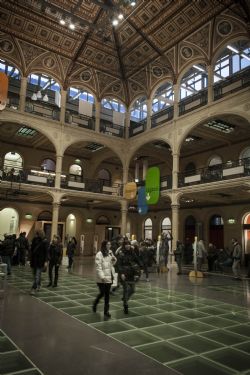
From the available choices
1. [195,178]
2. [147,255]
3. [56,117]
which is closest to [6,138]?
[56,117]

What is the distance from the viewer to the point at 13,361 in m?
4.12

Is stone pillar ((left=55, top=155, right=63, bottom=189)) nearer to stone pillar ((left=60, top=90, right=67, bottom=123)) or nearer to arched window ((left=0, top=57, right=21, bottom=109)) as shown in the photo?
stone pillar ((left=60, top=90, right=67, bottom=123))

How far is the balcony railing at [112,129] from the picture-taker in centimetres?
2403

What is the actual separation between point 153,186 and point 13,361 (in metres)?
16.3

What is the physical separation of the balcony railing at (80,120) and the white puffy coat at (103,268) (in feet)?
56.9

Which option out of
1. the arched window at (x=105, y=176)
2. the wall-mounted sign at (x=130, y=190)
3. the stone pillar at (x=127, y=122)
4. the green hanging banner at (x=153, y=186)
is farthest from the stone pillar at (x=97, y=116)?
the green hanging banner at (x=153, y=186)

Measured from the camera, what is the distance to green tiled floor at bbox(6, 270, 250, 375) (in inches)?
173

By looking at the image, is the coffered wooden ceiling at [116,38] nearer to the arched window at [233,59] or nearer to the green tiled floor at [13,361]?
the arched window at [233,59]

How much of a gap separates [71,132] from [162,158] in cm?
815

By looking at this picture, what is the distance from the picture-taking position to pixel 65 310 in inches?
273

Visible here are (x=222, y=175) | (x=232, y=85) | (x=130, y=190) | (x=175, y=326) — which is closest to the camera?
(x=175, y=326)

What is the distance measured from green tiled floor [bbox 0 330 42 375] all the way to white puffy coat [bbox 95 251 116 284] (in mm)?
2041

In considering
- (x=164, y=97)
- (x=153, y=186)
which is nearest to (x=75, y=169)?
(x=153, y=186)

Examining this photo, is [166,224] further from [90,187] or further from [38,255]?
[38,255]
